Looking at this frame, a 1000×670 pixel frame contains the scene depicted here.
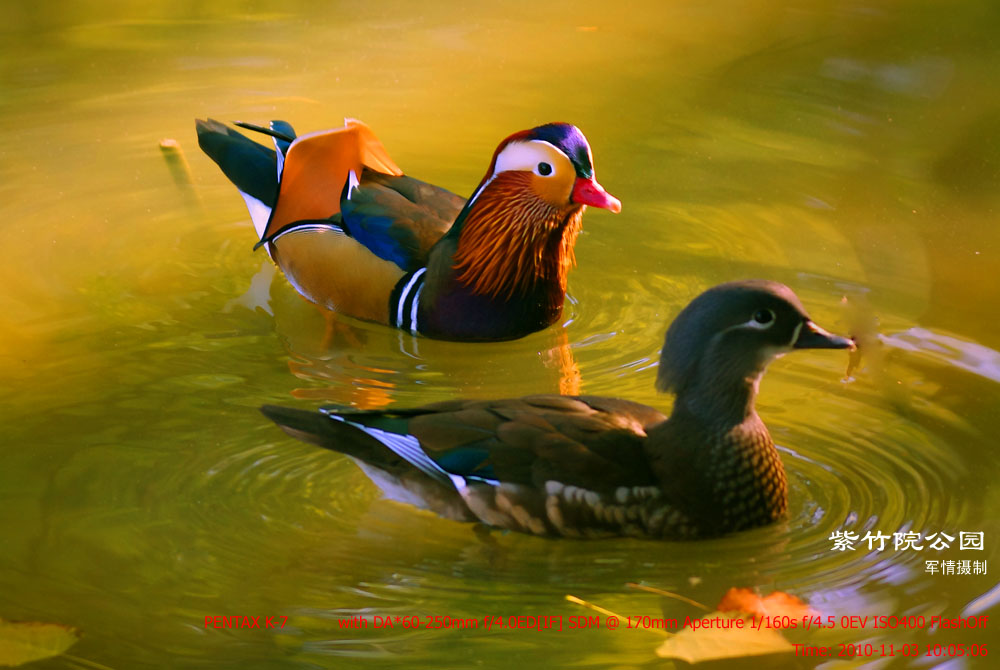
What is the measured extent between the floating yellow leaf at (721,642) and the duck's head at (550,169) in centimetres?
176

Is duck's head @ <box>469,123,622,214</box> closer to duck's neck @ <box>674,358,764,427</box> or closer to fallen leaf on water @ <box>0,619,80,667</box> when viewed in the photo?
duck's neck @ <box>674,358,764,427</box>

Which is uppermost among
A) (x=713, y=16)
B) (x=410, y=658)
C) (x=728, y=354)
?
(x=713, y=16)

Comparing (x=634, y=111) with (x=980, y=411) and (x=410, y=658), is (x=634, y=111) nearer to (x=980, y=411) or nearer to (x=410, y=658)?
(x=980, y=411)

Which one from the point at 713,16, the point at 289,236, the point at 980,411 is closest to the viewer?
the point at 980,411

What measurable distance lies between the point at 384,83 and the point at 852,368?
366cm

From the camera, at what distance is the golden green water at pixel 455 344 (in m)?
3.28

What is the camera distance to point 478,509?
3.49 metres

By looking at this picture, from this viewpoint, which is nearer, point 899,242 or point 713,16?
point 899,242

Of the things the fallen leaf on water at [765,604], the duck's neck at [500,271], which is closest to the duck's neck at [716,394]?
the fallen leaf on water at [765,604]

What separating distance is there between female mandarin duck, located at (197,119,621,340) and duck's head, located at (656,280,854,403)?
1164 millimetres

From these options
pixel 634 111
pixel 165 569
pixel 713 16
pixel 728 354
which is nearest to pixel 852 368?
pixel 728 354

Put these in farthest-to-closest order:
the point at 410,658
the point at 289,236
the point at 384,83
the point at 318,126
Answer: the point at 384,83 < the point at 318,126 < the point at 289,236 < the point at 410,658

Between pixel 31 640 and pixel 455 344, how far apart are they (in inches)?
80.1
